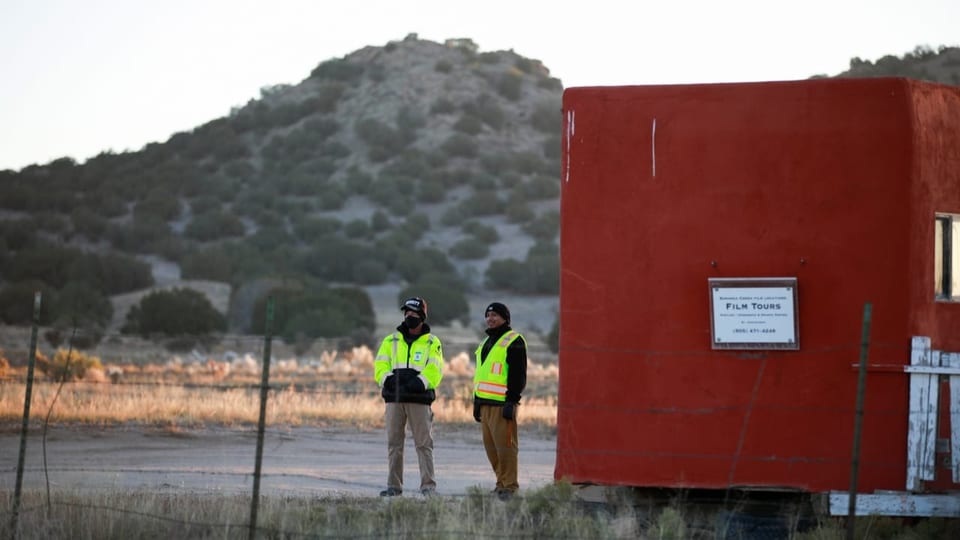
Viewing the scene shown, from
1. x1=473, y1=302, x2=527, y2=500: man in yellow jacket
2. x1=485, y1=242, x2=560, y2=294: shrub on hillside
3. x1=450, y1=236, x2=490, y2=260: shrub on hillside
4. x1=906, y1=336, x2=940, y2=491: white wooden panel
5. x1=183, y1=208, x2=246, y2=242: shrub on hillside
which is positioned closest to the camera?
x1=906, y1=336, x2=940, y2=491: white wooden panel

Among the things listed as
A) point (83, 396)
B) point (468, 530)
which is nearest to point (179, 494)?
point (468, 530)

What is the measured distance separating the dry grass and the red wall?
6.59 meters

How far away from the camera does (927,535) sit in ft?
36.9

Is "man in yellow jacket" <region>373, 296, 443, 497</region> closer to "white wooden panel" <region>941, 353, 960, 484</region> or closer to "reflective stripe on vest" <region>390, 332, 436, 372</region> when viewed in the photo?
"reflective stripe on vest" <region>390, 332, 436, 372</region>

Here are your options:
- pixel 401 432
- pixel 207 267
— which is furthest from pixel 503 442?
pixel 207 267

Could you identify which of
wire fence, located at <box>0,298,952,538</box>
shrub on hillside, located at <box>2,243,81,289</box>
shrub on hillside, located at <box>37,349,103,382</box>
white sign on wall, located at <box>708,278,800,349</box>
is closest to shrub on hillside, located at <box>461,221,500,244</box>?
shrub on hillside, located at <box>2,243,81,289</box>

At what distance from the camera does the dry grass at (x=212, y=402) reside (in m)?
21.7

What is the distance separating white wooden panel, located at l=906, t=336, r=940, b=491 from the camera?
11.4 metres

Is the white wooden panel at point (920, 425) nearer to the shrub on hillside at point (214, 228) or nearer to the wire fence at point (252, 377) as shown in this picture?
the wire fence at point (252, 377)

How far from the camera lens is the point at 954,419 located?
11.5 meters

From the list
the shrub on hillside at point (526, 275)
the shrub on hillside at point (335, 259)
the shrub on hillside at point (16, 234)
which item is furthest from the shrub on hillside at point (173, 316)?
the shrub on hillside at point (526, 275)

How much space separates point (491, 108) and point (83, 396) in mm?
69380

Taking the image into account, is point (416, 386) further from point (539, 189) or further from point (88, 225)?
point (539, 189)

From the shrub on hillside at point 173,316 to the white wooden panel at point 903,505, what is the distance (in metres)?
35.7
